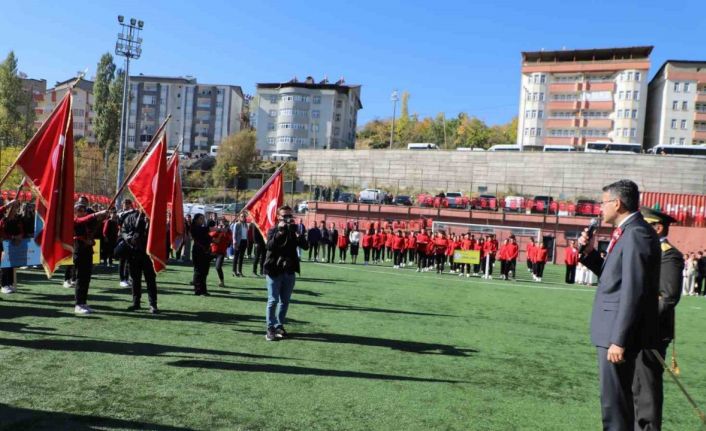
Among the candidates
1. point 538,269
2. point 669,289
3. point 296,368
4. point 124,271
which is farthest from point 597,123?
point 296,368

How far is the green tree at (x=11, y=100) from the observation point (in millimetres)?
76312

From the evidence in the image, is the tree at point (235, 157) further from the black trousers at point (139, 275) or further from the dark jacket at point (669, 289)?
the dark jacket at point (669, 289)

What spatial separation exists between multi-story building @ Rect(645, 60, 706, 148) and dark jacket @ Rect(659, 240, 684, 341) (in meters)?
89.6

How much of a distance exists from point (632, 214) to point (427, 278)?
1813cm

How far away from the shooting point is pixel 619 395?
4246 millimetres

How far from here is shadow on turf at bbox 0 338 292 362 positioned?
7359mm

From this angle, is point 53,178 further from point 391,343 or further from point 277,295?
point 391,343

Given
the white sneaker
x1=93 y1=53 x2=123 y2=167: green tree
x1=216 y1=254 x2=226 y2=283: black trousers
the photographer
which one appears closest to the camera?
the photographer

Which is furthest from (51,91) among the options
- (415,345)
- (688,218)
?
(415,345)

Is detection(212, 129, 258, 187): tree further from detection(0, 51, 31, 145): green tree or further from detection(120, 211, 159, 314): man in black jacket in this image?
detection(120, 211, 159, 314): man in black jacket

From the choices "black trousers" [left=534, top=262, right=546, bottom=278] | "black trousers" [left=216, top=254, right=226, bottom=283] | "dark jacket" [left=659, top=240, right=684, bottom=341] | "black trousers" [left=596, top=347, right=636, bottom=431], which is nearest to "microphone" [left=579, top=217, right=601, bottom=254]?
"dark jacket" [left=659, top=240, right=684, bottom=341]

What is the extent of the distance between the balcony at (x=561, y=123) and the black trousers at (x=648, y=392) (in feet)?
302

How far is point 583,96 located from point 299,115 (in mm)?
48116

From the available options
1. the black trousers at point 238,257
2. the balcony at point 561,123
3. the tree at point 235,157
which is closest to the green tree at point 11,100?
the tree at point 235,157
